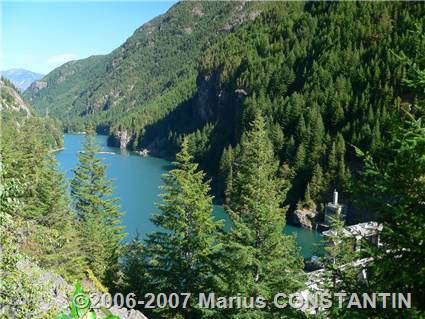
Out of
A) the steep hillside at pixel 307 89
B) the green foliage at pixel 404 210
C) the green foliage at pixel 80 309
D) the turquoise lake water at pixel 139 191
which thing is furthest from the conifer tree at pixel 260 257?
the steep hillside at pixel 307 89

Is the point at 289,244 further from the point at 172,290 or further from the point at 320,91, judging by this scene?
the point at 320,91

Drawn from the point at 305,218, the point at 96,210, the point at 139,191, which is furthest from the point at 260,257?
the point at 139,191

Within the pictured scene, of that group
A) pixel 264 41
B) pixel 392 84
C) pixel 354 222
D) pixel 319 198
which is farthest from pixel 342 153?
pixel 264 41

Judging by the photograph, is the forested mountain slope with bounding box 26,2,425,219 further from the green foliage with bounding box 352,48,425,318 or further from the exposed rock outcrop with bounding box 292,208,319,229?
the green foliage with bounding box 352,48,425,318

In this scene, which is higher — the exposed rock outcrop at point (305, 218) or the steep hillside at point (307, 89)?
the steep hillside at point (307, 89)

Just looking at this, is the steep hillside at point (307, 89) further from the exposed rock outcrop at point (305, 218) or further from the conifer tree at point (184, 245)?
the conifer tree at point (184, 245)
